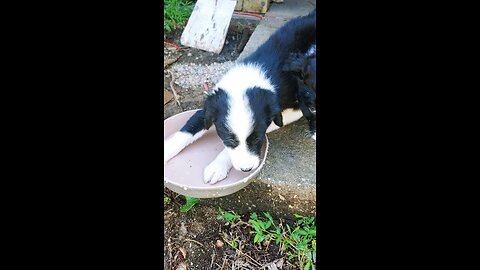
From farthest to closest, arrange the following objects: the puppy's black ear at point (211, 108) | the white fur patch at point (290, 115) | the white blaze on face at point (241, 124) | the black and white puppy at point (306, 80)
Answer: the white fur patch at point (290, 115), the black and white puppy at point (306, 80), the puppy's black ear at point (211, 108), the white blaze on face at point (241, 124)

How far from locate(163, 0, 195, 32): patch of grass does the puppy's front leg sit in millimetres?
1949

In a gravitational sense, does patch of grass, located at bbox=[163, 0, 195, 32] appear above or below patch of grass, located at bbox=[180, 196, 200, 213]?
above

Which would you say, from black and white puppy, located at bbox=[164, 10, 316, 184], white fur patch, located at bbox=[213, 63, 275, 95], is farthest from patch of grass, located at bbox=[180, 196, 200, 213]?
white fur patch, located at bbox=[213, 63, 275, 95]

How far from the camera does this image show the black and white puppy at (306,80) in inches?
103

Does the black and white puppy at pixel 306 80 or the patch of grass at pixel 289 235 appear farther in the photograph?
the black and white puppy at pixel 306 80

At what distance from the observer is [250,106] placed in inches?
90.0

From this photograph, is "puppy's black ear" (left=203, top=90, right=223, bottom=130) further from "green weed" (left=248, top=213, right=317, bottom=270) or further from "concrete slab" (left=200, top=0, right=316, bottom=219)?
"green weed" (left=248, top=213, right=317, bottom=270)

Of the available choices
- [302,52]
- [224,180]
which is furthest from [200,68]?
[224,180]

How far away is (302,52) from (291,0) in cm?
156

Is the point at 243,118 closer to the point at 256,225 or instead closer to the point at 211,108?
the point at 211,108

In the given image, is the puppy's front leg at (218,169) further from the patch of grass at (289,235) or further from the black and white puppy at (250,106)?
the patch of grass at (289,235)

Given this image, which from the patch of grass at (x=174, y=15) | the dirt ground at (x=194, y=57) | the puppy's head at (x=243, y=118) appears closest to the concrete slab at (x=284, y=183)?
the puppy's head at (x=243, y=118)

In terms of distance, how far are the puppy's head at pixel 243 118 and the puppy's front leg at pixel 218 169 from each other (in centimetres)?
18

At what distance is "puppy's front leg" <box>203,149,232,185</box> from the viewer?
2.48 meters
